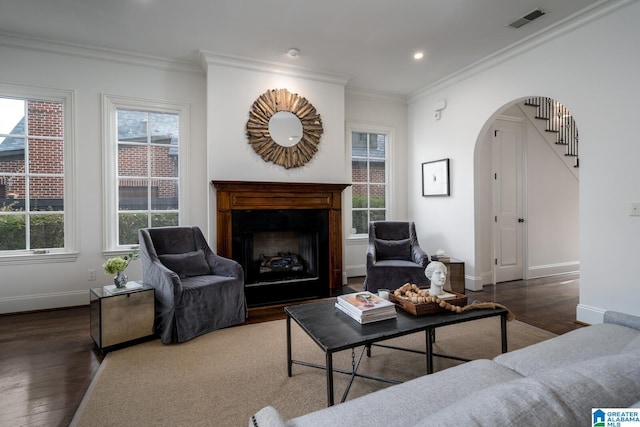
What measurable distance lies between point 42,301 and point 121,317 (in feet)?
5.52

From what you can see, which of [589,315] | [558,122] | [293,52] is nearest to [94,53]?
[293,52]

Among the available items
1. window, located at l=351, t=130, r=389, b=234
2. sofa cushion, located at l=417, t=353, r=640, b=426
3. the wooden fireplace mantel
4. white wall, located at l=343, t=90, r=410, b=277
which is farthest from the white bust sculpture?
window, located at l=351, t=130, r=389, b=234

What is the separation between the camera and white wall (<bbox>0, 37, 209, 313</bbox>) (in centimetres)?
346

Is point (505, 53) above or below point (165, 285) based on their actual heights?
above

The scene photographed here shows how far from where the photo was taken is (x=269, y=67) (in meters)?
4.08

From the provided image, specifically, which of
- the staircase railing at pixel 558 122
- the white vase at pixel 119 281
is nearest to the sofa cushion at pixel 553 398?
the white vase at pixel 119 281

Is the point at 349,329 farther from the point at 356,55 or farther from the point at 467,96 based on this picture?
the point at 467,96

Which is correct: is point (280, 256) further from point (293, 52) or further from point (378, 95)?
point (378, 95)

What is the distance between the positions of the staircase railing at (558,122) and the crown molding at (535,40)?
1387mm

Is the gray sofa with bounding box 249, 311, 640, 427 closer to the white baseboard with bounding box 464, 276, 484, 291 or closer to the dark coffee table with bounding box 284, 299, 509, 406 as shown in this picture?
the dark coffee table with bounding box 284, 299, 509, 406

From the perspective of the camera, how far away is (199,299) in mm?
2842

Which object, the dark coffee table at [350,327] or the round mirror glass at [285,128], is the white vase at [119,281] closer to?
the dark coffee table at [350,327]

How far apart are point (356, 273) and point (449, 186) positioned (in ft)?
6.03

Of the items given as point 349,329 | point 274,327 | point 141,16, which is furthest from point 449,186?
point 141,16
